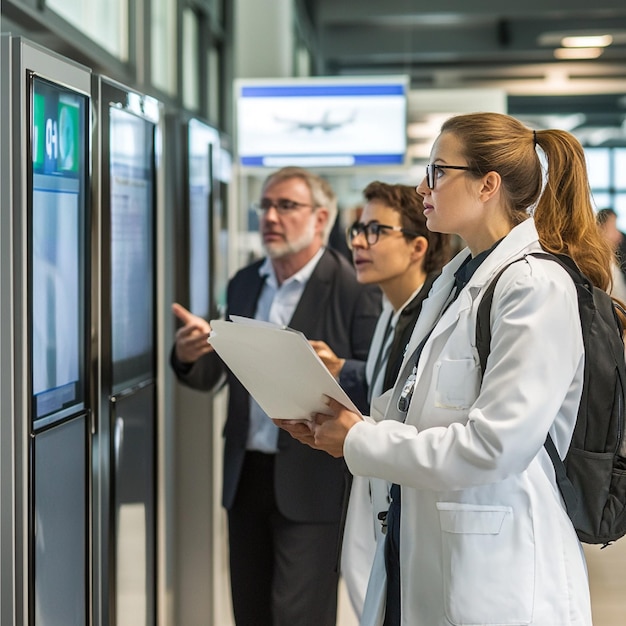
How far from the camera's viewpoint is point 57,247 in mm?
2375

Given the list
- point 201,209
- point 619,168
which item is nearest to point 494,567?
point 201,209

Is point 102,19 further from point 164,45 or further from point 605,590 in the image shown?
point 605,590

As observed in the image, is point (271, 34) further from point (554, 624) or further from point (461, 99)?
point (554, 624)

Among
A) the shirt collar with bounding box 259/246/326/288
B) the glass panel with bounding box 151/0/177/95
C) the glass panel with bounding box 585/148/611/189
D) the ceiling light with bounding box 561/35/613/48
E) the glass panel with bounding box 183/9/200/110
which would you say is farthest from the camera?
the glass panel with bounding box 585/148/611/189

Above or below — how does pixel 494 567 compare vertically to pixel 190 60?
below

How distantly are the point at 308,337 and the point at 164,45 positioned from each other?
2707 millimetres

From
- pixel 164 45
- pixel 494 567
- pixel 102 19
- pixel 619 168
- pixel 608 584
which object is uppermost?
pixel 619 168

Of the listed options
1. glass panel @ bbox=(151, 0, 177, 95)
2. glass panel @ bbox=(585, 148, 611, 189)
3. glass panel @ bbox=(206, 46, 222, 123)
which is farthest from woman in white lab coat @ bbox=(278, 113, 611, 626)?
glass panel @ bbox=(585, 148, 611, 189)

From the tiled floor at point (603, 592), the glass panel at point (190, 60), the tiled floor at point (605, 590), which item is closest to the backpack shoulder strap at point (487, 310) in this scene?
the tiled floor at point (603, 592)

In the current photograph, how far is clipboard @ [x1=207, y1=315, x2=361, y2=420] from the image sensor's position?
2049 millimetres

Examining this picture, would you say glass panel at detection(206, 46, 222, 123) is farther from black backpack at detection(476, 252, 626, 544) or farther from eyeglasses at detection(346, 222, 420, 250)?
black backpack at detection(476, 252, 626, 544)

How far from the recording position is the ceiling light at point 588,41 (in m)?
13.7

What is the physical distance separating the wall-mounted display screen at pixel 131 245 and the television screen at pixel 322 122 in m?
2.51

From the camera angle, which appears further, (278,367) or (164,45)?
(164,45)
